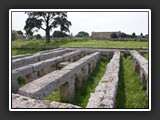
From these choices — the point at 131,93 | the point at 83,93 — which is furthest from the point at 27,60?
the point at 131,93

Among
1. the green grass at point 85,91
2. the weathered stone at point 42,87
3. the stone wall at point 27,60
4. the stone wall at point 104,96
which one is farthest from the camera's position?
the stone wall at point 27,60

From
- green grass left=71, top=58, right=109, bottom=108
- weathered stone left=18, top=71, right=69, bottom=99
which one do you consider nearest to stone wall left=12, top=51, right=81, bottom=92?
weathered stone left=18, top=71, right=69, bottom=99

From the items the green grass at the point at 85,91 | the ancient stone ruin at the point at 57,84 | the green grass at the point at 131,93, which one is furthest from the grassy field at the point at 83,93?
the green grass at the point at 131,93

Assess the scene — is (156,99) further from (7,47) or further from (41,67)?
(41,67)

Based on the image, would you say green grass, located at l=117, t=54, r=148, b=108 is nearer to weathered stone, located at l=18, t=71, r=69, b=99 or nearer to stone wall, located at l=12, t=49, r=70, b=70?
weathered stone, located at l=18, t=71, r=69, b=99

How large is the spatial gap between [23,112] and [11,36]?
1737mm

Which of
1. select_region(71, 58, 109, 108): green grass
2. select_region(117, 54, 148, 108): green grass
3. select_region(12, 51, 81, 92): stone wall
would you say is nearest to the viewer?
select_region(117, 54, 148, 108): green grass

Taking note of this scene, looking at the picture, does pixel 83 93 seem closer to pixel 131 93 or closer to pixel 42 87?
pixel 131 93

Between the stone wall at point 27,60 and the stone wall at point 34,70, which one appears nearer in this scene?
the stone wall at point 34,70

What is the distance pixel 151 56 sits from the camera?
5219 millimetres

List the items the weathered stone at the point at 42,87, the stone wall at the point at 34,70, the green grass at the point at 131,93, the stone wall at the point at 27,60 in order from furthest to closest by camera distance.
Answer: the stone wall at the point at 27,60, the stone wall at the point at 34,70, the green grass at the point at 131,93, the weathered stone at the point at 42,87

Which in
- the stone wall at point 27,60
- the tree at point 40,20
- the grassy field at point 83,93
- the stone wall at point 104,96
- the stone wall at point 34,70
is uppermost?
the tree at point 40,20

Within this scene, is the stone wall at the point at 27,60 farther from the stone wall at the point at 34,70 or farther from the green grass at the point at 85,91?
the green grass at the point at 85,91

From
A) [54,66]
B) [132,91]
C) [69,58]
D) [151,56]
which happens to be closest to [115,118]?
[151,56]
